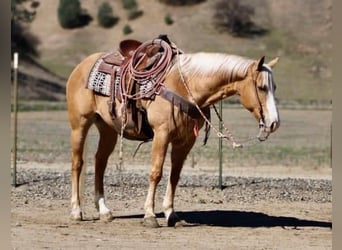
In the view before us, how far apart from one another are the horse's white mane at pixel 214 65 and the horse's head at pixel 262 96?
0.13m

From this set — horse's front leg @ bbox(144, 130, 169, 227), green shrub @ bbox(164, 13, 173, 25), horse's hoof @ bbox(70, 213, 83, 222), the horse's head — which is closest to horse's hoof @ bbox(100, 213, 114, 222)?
horse's hoof @ bbox(70, 213, 83, 222)

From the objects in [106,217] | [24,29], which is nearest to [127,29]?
[24,29]

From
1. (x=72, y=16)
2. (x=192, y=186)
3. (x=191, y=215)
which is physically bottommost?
(x=191, y=215)

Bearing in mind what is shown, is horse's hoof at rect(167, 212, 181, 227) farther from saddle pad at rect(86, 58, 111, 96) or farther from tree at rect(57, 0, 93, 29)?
tree at rect(57, 0, 93, 29)

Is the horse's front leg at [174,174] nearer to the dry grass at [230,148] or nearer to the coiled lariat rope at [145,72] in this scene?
the coiled lariat rope at [145,72]

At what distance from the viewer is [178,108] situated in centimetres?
816

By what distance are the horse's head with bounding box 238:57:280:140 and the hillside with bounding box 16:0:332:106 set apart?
3402cm

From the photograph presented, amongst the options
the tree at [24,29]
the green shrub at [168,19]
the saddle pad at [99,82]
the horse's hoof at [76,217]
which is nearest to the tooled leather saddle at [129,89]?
the saddle pad at [99,82]

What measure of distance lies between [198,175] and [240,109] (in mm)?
14828

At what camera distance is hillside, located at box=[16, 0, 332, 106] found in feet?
150

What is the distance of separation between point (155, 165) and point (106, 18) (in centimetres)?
4529

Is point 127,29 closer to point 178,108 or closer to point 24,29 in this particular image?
point 24,29

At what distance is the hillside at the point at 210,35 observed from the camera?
150ft

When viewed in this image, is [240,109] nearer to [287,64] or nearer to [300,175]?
[300,175]
